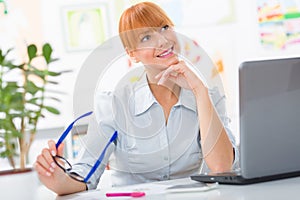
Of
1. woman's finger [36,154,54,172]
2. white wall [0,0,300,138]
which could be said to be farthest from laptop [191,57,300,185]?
white wall [0,0,300,138]

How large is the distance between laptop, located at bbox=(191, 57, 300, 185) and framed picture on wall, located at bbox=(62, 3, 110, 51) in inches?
93.1

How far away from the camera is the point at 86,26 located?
3.56 metres

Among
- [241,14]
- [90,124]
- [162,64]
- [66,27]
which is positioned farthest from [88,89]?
[241,14]

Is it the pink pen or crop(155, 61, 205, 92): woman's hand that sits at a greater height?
crop(155, 61, 205, 92): woman's hand

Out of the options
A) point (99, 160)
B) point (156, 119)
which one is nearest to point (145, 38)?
point (156, 119)

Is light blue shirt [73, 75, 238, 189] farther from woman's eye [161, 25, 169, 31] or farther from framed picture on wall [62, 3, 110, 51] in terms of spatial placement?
framed picture on wall [62, 3, 110, 51]

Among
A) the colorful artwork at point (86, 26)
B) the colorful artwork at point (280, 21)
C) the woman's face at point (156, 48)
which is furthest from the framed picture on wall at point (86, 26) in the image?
the woman's face at point (156, 48)

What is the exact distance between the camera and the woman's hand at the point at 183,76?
5.34ft

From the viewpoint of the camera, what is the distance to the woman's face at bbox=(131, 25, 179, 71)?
62.7 inches

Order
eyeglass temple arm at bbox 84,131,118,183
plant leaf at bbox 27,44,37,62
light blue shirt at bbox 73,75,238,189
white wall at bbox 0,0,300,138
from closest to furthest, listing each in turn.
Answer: eyeglass temple arm at bbox 84,131,118,183 < light blue shirt at bbox 73,75,238,189 < plant leaf at bbox 27,44,37,62 < white wall at bbox 0,0,300,138

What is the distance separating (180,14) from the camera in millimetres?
3635

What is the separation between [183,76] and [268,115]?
46 centimetres

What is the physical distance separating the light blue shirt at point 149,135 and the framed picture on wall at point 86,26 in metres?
1.83

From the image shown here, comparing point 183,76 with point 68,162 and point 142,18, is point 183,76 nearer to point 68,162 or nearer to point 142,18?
point 142,18
